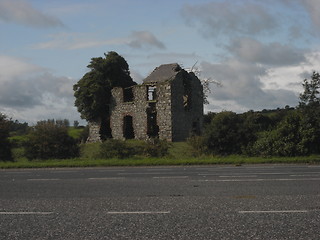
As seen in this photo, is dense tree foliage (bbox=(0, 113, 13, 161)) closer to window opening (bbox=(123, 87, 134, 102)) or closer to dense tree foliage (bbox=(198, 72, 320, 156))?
dense tree foliage (bbox=(198, 72, 320, 156))

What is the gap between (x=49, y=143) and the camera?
2914 cm

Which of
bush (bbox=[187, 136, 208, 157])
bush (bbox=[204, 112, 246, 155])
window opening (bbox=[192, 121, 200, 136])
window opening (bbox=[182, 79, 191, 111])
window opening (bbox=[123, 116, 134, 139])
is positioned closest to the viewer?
bush (bbox=[204, 112, 246, 155])

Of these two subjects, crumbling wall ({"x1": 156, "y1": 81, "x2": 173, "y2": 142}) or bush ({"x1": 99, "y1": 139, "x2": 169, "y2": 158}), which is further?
crumbling wall ({"x1": 156, "y1": 81, "x2": 173, "y2": 142})

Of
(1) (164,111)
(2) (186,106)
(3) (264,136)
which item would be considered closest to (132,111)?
(1) (164,111)

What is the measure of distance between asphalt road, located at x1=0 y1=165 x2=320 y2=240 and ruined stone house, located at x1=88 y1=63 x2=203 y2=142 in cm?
3105

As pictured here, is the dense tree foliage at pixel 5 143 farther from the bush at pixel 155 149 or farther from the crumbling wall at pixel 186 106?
the crumbling wall at pixel 186 106

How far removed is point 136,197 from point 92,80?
40056 millimetres

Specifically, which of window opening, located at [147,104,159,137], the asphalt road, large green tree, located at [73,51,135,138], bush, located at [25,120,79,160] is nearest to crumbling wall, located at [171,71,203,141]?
window opening, located at [147,104,159,137]

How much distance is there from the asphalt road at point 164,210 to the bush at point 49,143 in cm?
1500

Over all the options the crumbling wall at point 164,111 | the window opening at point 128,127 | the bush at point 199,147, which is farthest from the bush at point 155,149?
the window opening at point 128,127

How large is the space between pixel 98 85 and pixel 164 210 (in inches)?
1620

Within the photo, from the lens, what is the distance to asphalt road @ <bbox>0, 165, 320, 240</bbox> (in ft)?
24.0

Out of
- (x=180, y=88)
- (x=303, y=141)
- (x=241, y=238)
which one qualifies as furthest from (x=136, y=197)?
(x=180, y=88)

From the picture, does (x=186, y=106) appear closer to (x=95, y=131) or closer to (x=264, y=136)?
(x=95, y=131)
